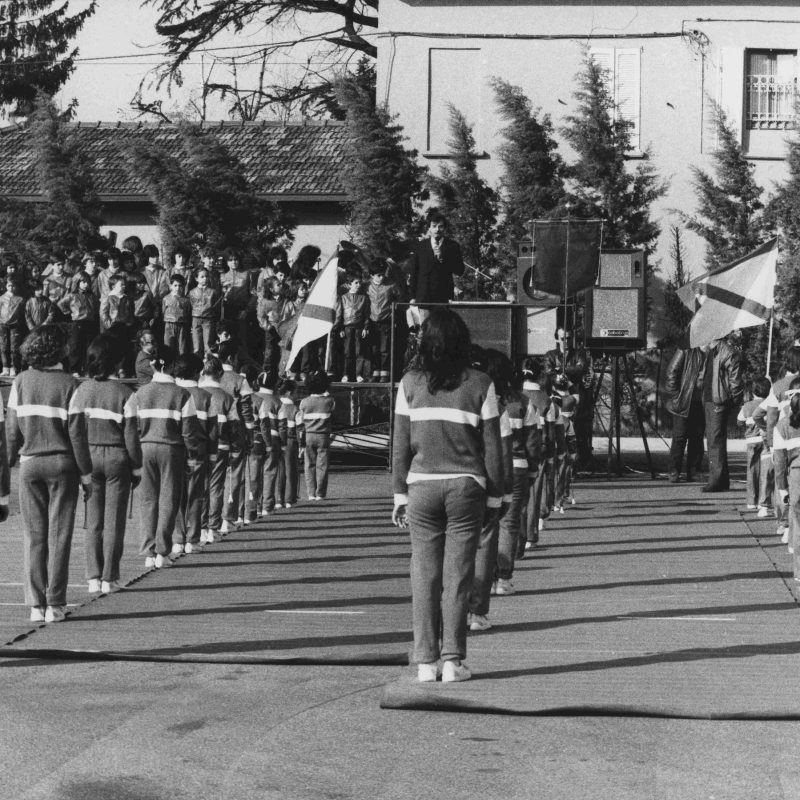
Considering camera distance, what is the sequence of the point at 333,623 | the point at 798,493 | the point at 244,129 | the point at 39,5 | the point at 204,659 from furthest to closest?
the point at 39,5 → the point at 244,129 → the point at 798,493 → the point at 333,623 → the point at 204,659

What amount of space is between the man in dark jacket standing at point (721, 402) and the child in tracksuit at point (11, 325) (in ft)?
32.3

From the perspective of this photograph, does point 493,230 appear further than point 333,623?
Yes

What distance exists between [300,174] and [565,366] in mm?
16711

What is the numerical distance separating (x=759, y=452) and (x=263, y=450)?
5.34 m

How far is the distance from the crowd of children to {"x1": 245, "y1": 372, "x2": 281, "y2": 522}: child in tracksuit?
4.33m

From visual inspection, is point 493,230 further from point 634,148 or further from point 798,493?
point 798,493

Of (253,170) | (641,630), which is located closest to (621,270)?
(641,630)

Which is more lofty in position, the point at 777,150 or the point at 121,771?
the point at 777,150

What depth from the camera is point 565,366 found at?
2072cm

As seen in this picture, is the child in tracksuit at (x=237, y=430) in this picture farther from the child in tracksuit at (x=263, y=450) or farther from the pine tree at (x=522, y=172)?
the pine tree at (x=522, y=172)

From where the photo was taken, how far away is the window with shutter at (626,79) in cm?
3247

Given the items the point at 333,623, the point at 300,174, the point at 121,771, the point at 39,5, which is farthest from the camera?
the point at 39,5

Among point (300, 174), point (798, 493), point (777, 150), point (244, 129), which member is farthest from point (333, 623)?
point (244, 129)

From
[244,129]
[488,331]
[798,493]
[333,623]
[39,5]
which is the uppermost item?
[39,5]
